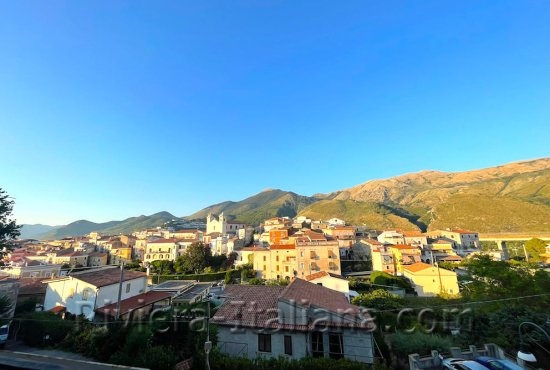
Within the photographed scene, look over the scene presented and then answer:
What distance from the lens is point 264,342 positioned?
51.7ft

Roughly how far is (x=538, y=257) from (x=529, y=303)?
203 feet

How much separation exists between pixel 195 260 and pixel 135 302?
37.6 m

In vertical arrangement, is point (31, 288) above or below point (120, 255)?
below

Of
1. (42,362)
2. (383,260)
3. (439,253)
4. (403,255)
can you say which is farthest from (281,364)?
(439,253)

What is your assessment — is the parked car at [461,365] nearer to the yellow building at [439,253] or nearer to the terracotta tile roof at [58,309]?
the terracotta tile roof at [58,309]

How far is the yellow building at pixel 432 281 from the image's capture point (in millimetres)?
41750

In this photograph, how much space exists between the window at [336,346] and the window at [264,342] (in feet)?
11.4

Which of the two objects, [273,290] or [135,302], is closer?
[273,290]

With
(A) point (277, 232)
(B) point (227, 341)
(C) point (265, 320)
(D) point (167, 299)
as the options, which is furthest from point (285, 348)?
(A) point (277, 232)

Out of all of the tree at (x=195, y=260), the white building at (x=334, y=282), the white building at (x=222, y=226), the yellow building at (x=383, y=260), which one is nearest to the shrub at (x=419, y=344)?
the white building at (x=334, y=282)

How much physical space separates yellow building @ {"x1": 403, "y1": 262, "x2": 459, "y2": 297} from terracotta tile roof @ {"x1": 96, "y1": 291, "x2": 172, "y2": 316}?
3929 cm

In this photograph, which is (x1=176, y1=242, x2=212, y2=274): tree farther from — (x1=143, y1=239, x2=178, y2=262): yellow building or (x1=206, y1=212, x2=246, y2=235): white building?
(x1=206, y1=212, x2=246, y2=235): white building

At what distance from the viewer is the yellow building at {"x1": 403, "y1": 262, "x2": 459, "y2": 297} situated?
41750 millimetres

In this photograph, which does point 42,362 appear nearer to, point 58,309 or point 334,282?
point 58,309
